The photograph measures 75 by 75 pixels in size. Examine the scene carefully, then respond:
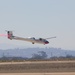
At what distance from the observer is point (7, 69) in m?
66.5

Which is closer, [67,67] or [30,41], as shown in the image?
[67,67]

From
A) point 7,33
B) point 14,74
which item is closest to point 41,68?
point 14,74

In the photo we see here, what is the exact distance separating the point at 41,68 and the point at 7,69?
5693 mm

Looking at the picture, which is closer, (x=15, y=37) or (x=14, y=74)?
(x=14, y=74)

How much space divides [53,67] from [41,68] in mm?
2024

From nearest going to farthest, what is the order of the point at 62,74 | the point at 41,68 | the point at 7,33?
the point at 62,74
the point at 41,68
the point at 7,33

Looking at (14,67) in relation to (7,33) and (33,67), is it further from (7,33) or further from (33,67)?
(7,33)

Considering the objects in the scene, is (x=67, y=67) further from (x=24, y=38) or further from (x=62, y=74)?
(x=24, y=38)

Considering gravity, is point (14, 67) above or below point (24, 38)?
below

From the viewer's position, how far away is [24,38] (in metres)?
92.8

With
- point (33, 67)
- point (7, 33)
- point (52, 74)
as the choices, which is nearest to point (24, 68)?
point (33, 67)

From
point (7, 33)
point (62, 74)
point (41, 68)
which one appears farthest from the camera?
point (7, 33)

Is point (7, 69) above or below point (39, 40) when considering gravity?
below

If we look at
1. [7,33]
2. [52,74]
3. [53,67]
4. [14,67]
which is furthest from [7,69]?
[7,33]
